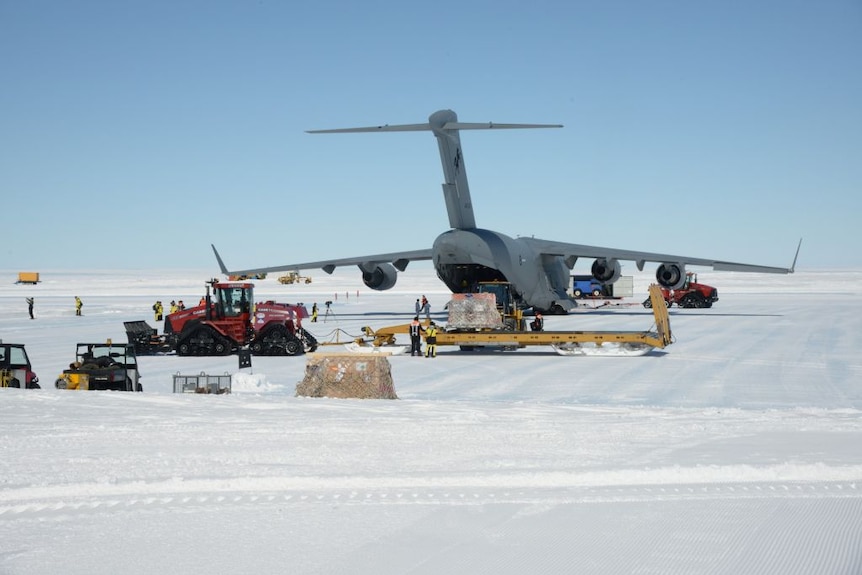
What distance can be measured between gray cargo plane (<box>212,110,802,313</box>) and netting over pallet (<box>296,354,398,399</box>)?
12136mm

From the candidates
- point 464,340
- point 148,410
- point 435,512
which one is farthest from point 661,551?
point 464,340

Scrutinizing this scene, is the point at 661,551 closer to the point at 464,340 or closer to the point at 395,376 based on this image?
the point at 395,376

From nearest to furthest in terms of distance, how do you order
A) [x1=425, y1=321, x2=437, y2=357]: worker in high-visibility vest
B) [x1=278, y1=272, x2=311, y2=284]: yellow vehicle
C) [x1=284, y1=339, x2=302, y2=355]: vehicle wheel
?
1. [x1=425, y1=321, x2=437, y2=357]: worker in high-visibility vest
2. [x1=284, y1=339, x2=302, y2=355]: vehicle wheel
3. [x1=278, y1=272, x2=311, y2=284]: yellow vehicle

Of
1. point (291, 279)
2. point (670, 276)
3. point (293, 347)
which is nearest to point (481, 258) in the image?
point (293, 347)

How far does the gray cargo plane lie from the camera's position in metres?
27.1

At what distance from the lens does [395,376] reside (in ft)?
62.4

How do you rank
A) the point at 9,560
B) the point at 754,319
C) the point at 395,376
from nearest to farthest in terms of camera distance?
the point at 9,560 < the point at 395,376 < the point at 754,319

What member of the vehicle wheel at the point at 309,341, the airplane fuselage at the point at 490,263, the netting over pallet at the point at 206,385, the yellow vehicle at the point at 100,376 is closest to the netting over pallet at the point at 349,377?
the netting over pallet at the point at 206,385

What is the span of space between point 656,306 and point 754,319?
17180 millimetres

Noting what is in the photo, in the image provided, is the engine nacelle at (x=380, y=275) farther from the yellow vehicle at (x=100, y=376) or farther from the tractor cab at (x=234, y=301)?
Result: the yellow vehicle at (x=100, y=376)

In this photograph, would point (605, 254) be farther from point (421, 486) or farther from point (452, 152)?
point (421, 486)

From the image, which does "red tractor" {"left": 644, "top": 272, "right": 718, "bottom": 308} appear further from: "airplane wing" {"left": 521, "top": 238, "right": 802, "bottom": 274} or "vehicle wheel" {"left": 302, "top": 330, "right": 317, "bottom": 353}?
"vehicle wheel" {"left": 302, "top": 330, "right": 317, "bottom": 353}

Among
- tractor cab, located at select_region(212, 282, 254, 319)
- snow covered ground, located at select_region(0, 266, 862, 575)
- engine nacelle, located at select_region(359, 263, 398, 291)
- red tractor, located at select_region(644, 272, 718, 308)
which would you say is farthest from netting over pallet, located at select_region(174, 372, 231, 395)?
red tractor, located at select_region(644, 272, 718, 308)

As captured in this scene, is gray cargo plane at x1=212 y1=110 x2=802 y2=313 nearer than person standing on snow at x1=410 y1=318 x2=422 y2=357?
No
